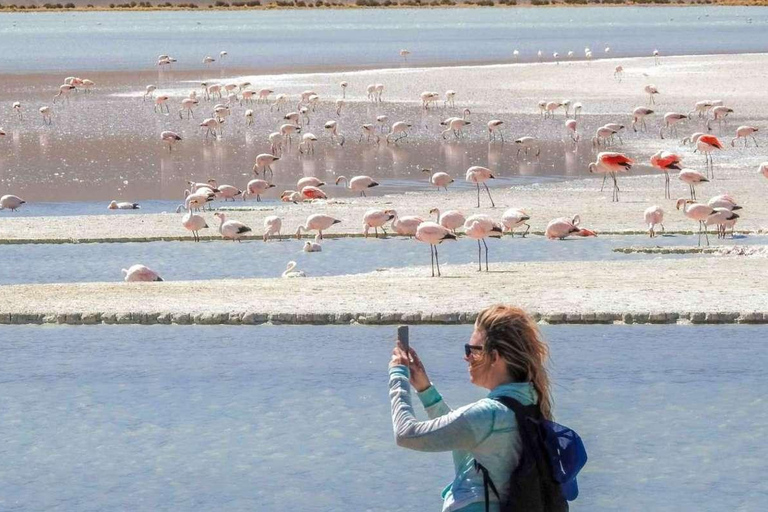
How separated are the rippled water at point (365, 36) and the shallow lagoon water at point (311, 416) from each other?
130 feet

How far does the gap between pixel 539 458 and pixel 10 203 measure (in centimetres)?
1843

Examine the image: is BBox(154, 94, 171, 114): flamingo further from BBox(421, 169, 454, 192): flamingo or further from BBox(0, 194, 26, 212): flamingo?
BBox(421, 169, 454, 192): flamingo

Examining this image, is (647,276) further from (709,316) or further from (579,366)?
(579,366)

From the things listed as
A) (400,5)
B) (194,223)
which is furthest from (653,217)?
(400,5)

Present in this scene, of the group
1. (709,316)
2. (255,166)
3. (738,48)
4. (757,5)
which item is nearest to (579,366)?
(709,316)

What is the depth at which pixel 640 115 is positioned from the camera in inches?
1176

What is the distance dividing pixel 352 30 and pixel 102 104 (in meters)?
48.2

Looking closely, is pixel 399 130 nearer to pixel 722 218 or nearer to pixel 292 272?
pixel 722 218

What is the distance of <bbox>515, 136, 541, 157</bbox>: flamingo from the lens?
88.4ft

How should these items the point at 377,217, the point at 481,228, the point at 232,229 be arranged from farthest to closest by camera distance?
the point at 232,229, the point at 377,217, the point at 481,228

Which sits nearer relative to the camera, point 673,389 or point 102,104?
point 673,389

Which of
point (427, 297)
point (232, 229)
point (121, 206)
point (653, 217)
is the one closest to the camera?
point (427, 297)

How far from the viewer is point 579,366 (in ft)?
34.8

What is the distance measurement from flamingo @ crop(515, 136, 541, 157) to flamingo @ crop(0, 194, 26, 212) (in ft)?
32.1
